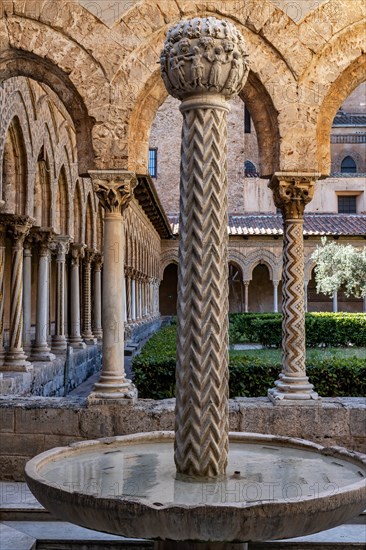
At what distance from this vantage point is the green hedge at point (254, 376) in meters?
7.22

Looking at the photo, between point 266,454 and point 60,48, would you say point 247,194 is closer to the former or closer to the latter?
point 60,48

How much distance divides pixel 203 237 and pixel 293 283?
3476mm

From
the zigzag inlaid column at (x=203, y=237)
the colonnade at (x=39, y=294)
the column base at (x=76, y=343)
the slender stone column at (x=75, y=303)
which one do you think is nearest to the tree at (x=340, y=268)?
the colonnade at (x=39, y=294)

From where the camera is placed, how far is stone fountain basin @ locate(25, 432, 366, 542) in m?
2.33

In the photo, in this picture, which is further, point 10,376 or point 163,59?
point 10,376

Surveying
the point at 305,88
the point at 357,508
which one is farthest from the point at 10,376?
the point at 357,508

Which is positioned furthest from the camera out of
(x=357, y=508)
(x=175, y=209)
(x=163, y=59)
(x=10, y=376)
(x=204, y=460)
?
(x=175, y=209)

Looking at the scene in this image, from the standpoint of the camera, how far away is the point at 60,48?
6234 millimetres

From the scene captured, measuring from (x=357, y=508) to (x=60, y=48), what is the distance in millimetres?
5093

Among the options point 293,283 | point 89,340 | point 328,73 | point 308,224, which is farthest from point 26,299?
point 308,224

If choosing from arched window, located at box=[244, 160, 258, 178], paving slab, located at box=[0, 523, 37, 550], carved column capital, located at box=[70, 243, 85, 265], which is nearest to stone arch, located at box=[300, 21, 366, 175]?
paving slab, located at box=[0, 523, 37, 550]

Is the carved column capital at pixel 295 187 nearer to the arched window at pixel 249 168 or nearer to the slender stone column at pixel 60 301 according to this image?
the slender stone column at pixel 60 301

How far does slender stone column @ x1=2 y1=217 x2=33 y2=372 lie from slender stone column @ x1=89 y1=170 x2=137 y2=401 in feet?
13.0

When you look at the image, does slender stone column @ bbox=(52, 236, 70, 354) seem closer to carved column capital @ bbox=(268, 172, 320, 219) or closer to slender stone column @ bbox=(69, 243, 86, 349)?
slender stone column @ bbox=(69, 243, 86, 349)
